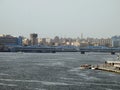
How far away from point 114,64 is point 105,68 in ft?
17.7

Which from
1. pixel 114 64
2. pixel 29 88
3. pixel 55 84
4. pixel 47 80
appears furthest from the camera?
pixel 114 64

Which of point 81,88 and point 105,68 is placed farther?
point 105,68

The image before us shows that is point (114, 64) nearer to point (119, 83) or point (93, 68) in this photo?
point (93, 68)

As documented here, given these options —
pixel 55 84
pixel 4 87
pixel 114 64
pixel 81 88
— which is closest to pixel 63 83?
pixel 55 84

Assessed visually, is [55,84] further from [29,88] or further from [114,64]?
[114,64]

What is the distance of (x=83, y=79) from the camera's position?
52.7 metres

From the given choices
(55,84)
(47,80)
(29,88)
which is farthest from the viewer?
(47,80)

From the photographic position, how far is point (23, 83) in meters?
46.9

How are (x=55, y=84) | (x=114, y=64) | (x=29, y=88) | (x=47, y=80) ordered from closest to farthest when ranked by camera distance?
(x=29, y=88) → (x=55, y=84) → (x=47, y=80) → (x=114, y=64)

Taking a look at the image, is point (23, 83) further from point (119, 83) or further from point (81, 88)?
point (119, 83)

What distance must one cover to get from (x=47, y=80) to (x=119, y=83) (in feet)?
29.9

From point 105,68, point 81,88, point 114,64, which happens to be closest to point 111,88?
point 81,88

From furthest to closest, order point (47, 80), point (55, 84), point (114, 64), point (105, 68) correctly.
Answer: point (114, 64) → point (105, 68) → point (47, 80) → point (55, 84)

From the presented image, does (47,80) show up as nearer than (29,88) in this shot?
No
